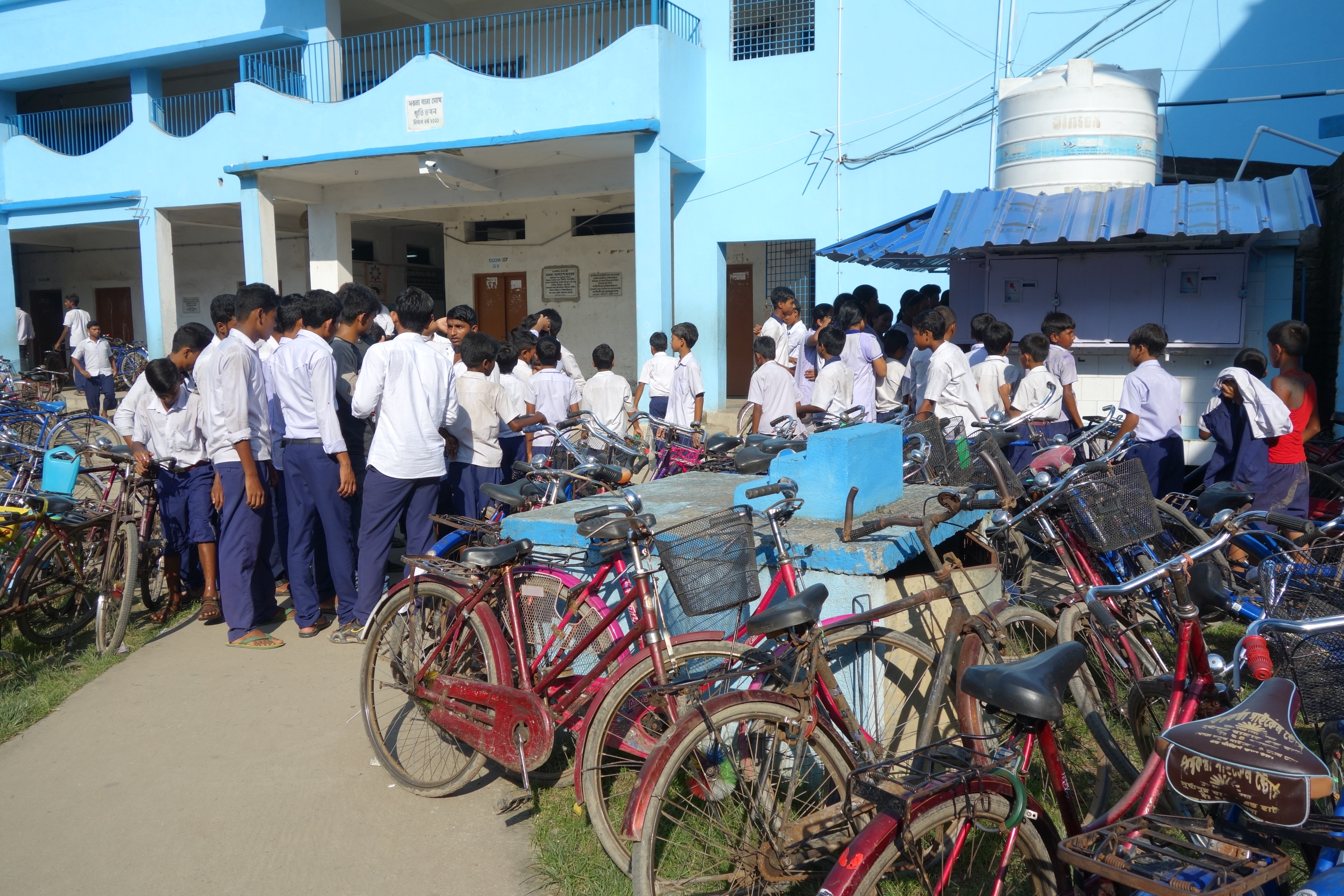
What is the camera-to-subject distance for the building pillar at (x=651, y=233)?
1230cm

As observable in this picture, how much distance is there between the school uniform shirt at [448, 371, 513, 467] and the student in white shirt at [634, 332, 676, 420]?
3.50 metres

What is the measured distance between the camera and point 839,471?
3.75 m

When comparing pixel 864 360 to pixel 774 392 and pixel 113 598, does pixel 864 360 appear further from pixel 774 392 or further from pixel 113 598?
pixel 113 598

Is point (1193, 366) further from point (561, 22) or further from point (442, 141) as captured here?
point (561, 22)

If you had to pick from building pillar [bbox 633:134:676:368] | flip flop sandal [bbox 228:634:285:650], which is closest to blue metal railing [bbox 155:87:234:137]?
building pillar [bbox 633:134:676:368]

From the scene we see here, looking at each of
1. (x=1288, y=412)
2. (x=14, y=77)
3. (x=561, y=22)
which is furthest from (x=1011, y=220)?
(x=14, y=77)

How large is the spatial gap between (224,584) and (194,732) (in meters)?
1.13

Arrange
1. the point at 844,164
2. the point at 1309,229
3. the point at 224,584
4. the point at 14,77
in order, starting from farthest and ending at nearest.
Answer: the point at 14,77 → the point at 844,164 → the point at 1309,229 → the point at 224,584

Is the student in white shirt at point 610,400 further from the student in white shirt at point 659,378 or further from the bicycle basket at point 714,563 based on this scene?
the bicycle basket at point 714,563

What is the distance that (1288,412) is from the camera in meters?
5.34

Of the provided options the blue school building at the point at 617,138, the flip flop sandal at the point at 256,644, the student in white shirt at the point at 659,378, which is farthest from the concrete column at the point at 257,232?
the flip flop sandal at the point at 256,644

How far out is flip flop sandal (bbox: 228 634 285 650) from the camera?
5109mm

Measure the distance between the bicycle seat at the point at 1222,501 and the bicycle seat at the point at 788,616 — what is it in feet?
5.75

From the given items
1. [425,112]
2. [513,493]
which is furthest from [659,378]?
[425,112]
